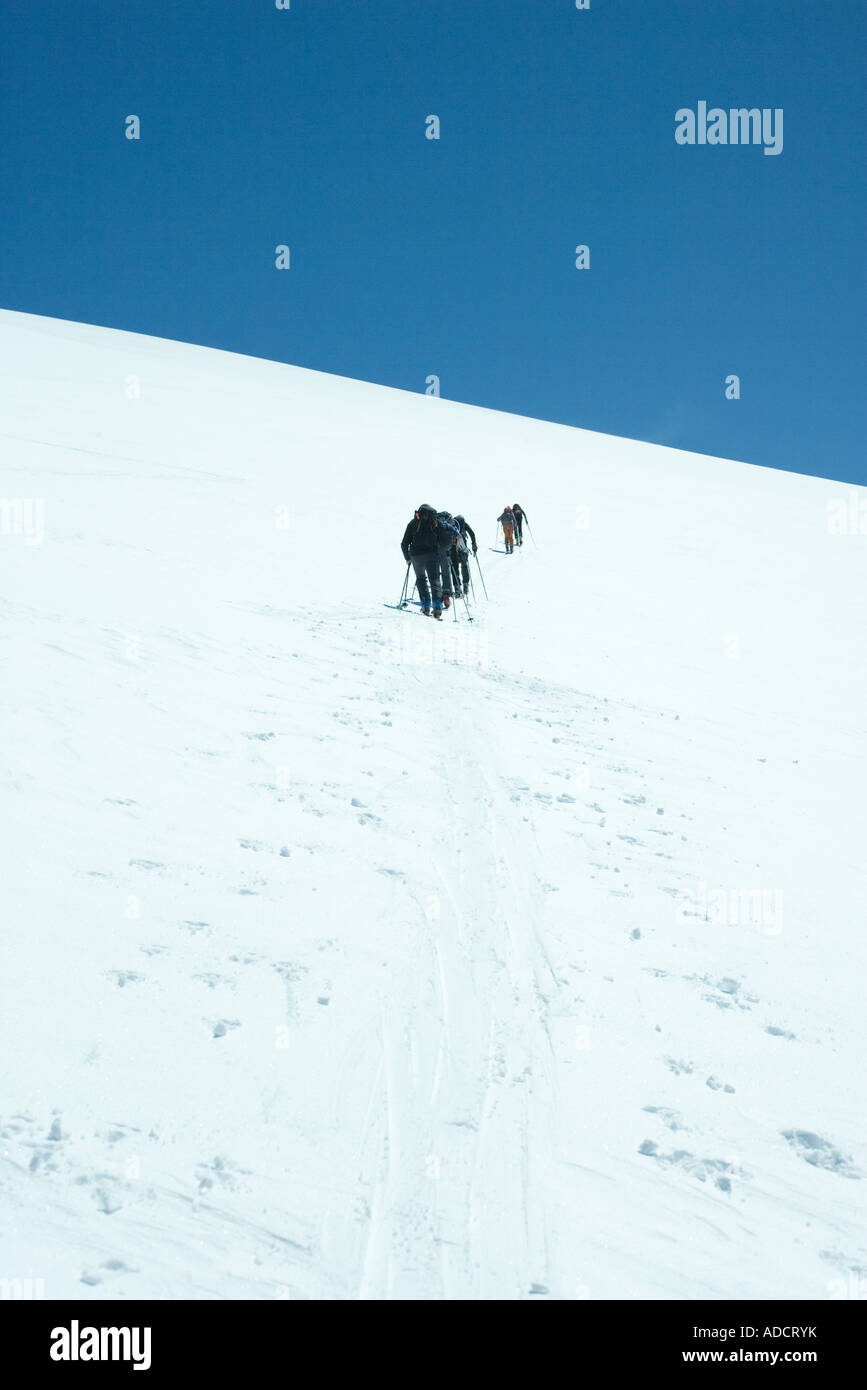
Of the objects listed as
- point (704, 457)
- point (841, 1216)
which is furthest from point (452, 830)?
point (704, 457)

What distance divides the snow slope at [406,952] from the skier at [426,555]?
0.62 meters

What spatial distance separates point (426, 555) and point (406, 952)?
8762mm

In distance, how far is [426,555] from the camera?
13070mm

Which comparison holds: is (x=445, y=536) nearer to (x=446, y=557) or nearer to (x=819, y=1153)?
(x=446, y=557)

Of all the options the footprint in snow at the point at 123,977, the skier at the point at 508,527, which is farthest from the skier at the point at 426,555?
the footprint in snow at the point at 123,977

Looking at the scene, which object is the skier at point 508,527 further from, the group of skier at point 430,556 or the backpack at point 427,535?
the backpack at point 427,535

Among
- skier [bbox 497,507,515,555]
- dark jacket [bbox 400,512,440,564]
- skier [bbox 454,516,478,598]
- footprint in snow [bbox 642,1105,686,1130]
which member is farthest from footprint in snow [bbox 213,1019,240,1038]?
skier [bbox 497,507,515,555]

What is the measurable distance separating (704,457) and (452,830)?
148ft

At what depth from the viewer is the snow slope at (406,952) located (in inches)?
133

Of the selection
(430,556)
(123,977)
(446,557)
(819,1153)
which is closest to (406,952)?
(123,977)

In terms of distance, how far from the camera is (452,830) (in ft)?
21.0

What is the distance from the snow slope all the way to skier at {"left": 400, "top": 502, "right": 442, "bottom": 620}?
62 cm
